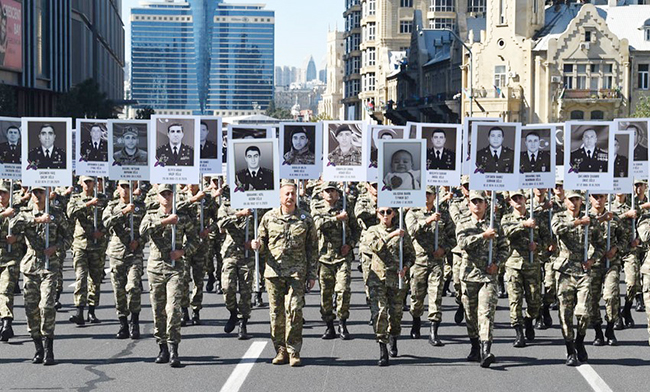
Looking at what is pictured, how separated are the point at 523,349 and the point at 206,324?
4.74 m

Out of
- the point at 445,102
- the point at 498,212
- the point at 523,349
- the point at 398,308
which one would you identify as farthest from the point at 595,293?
the point at 445,102

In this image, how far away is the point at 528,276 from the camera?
48.6 feet

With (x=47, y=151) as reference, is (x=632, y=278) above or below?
below

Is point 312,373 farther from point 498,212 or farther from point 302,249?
point 498,212

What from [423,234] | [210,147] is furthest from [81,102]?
[423,234]

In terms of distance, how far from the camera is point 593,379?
12.2 m

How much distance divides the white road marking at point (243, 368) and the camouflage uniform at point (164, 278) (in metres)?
0.84

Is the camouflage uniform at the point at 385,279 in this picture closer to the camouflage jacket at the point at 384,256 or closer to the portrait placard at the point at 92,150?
the camouflage jacket at the point at 384,256

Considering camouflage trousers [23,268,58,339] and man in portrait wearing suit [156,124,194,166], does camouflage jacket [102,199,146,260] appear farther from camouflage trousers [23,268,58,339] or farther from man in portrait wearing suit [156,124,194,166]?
camouflage trousers [23,268,58,339]

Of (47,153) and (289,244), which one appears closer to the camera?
(289,244)

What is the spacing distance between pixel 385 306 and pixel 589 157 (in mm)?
3411

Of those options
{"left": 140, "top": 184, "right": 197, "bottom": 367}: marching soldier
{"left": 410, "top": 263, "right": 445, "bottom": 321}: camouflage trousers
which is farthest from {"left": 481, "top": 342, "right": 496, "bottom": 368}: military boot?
{"left": 140, "top": 184, "right": 197, "bottom": 367}: marching soldier

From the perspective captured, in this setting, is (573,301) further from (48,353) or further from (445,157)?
(48,353)

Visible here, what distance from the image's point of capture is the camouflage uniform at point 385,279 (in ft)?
43.2
